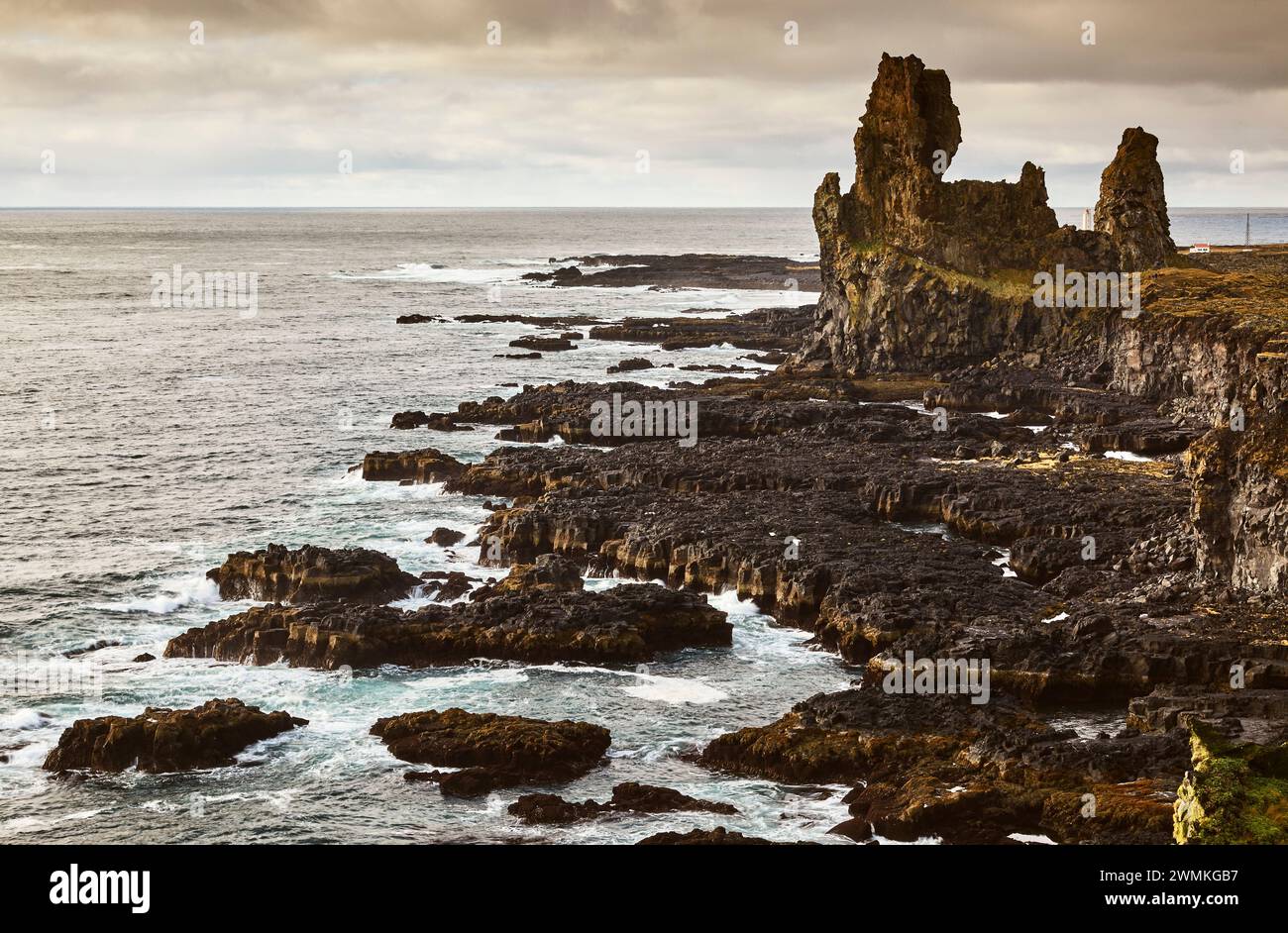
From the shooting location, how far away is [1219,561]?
46.5m

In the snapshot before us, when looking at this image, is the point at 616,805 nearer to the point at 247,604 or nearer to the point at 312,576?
the point at 312,576

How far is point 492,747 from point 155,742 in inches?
375

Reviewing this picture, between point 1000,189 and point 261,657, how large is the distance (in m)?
84.5

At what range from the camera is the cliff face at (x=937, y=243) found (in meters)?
103

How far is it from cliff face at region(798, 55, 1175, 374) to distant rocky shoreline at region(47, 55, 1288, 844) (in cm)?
531

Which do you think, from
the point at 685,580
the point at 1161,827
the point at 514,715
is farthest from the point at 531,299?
the point at 1161,827

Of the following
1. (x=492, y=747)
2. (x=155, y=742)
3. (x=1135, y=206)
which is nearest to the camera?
(x=492, y=747)

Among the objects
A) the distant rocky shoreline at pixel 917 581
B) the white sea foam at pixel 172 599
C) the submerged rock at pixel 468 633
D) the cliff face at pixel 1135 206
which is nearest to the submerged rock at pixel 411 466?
the distant rocky shoreline at pixel 917 581

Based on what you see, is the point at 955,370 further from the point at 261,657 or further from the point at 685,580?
the point at 261,657

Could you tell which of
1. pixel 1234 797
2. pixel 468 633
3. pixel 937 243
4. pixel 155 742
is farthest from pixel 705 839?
pixel 937 243

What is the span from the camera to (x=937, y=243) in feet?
354

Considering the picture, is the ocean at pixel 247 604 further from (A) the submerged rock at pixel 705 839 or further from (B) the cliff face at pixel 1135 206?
(B) the cliff face at pixel 1135 206

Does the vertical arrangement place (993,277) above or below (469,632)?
above

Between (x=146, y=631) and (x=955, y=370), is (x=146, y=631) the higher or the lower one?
the lower one
